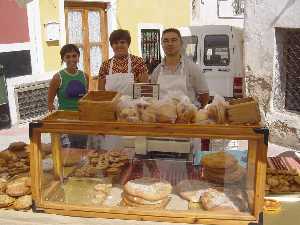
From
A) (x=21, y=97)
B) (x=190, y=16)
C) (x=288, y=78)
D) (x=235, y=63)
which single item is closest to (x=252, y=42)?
(x=288, y=78)

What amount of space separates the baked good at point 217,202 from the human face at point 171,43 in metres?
1.30

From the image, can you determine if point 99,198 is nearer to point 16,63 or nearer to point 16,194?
point 16,194

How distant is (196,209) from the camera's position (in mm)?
2141

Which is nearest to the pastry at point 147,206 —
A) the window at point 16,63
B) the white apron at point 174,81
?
the white apron at point 174,81

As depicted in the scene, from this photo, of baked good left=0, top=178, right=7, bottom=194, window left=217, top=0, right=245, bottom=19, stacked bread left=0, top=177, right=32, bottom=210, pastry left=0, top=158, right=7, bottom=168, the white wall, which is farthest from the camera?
the white wall

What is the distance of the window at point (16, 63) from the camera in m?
6.86

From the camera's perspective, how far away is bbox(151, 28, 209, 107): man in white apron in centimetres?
305

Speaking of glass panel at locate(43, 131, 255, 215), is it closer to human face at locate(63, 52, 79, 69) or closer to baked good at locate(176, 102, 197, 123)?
baked good at locate(176, 102, 197, 123)

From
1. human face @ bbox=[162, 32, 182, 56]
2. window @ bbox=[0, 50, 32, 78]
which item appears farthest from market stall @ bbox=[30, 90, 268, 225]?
window @ bbox=[0, 50, 32, 78]

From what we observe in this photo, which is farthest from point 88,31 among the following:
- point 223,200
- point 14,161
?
point 223,200

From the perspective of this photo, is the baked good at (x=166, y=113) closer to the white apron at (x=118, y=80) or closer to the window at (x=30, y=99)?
the white apron at (x=118, y=80)

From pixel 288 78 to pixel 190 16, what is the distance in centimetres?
807

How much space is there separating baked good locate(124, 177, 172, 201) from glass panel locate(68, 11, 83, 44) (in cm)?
709

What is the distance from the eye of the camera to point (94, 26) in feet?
31.3
